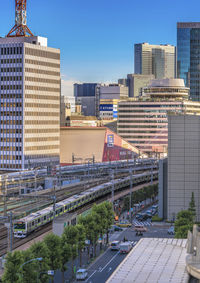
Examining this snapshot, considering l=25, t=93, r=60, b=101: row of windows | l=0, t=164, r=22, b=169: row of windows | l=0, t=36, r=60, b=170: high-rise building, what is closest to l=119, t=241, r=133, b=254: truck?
l=0, t=36, r=60, b=170: high-rise building

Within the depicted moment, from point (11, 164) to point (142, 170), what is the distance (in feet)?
142

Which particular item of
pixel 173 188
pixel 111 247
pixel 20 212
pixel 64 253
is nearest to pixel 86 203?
pixel 173 188

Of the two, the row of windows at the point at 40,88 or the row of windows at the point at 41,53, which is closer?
the row of windows at the point at 41,53

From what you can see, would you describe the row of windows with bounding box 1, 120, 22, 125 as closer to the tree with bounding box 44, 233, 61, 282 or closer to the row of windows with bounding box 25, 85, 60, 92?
the row of windows with bounding box 25, 85, 60, 92

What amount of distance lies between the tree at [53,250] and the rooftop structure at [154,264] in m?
10.6

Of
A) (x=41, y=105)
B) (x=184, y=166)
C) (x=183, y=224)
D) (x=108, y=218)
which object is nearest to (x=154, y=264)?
(x=108, y=218)

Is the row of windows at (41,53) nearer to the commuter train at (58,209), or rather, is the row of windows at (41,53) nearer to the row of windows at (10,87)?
the row of windows at (10,87)

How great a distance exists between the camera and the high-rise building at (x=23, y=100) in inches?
7018

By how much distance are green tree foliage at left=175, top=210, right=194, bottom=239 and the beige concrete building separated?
13243 mm

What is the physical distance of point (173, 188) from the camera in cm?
11069

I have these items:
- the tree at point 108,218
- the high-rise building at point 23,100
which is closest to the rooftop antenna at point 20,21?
the high-rise building at point 23,100

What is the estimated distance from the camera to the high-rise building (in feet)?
585

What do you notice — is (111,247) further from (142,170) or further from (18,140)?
(142,170)

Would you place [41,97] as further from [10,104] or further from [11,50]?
[11,50]
